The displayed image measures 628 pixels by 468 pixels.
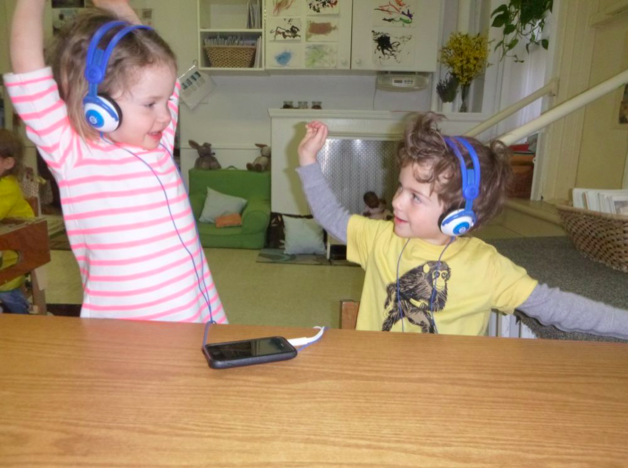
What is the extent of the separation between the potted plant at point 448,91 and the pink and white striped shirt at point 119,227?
3542mm

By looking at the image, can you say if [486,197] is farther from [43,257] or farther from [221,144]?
[221,144]

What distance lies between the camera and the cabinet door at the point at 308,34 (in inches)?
152

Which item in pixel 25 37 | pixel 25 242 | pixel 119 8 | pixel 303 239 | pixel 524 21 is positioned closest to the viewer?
pixel 25 37

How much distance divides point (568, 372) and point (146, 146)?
2.43 feet

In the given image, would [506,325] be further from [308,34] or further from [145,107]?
[308,34]

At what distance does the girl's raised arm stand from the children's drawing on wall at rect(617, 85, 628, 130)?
93.5 inches

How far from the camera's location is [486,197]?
39.3 inches

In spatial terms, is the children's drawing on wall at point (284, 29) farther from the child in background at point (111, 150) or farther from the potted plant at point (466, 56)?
the child in background at point (111, 150)

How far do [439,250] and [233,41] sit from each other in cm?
367

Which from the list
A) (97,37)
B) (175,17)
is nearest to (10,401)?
(97,37)

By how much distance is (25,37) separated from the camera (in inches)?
28.8

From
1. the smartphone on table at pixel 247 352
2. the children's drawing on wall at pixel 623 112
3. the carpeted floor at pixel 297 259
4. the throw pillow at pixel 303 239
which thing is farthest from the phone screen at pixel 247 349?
the throw pillow at pixel 303 239

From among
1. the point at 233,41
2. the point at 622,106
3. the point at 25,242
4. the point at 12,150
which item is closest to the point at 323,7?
the point at 233,41

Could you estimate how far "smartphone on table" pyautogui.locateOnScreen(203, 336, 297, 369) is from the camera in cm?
56
